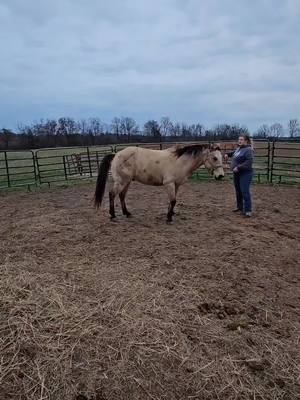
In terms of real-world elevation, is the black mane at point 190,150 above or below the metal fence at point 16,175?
above

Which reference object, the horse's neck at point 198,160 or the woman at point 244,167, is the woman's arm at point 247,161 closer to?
the woman at point 244,167

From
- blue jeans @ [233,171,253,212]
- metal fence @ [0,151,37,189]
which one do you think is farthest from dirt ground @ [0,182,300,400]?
metal fence @ [0,151,37,189]

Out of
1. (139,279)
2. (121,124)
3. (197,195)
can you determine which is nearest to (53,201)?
(197,195)

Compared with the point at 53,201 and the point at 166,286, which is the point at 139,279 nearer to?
the point at 166,286

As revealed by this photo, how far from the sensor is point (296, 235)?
5.18 metres

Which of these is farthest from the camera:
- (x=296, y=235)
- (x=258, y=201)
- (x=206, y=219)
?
(x=258, y=201)

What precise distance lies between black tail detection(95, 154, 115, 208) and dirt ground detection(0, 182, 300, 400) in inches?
31.6

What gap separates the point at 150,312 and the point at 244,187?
3869mm

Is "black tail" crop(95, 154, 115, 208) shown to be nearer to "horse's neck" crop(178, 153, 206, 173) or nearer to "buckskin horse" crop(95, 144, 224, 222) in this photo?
"buckskin horse" crop(95, 144, 224, 222)

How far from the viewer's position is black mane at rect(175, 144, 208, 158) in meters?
5.94

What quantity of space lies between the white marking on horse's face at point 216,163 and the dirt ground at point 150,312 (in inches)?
42.4

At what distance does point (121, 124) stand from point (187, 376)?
68.1 metres

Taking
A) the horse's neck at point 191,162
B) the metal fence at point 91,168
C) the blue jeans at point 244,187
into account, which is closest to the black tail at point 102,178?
the horse's neck at point 191,162

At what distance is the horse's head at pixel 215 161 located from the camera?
19.5 ft
